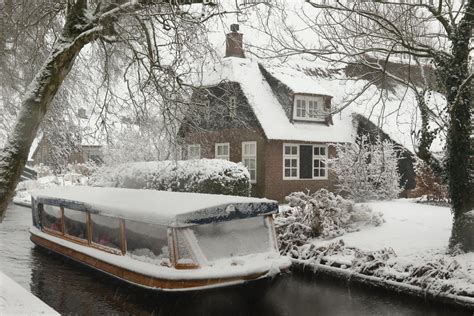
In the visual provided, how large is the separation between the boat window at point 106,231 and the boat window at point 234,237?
2327mm

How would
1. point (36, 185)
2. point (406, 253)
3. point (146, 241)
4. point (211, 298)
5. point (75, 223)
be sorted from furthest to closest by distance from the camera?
point (36, 185) → point (75, 223) → point (406, 253) → point (146, 241) → point (211, 298)

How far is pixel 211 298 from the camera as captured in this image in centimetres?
Result: 791

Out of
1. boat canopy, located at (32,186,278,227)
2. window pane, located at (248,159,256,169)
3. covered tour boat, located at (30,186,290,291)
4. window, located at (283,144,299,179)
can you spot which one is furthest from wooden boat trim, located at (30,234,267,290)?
window, located at (283,144,299,179)

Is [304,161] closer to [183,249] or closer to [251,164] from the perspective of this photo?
[251,164]

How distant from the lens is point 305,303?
926cm

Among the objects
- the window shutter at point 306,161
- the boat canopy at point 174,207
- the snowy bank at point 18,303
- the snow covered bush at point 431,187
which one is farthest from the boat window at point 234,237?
the window shutter at point 306,161

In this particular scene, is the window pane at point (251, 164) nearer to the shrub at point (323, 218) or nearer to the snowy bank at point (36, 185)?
the shrub at point (323, 218)

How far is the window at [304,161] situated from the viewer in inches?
931

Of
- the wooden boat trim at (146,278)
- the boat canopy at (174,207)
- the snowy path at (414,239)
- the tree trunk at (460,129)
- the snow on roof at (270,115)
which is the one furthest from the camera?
the snow on roof at (270,115)

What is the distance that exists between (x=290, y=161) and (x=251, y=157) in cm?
187

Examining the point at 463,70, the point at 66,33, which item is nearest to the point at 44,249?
the point at 66,33

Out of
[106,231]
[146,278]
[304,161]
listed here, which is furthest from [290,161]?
[146,278]

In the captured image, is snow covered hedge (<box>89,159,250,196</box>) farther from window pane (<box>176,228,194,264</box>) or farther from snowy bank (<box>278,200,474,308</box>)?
window pane (<box>176,228,194,264</box>)

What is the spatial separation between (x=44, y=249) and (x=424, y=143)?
10.3m
